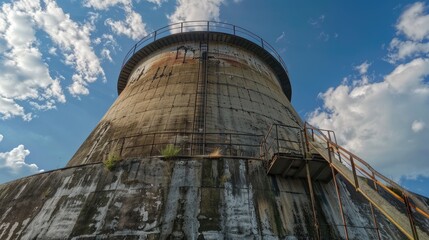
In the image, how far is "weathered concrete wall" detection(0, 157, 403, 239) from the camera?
21.8ft

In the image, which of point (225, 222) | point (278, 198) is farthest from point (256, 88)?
point (225, 222)

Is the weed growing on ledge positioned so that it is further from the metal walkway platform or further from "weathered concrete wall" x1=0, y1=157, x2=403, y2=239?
the metal walkway platform

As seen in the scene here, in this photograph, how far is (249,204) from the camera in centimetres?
713

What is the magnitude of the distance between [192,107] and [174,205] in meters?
5.48

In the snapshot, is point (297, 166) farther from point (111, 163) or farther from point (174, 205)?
point (111, 163)

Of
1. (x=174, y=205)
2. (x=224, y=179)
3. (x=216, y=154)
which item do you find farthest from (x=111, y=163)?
(x=224, y=179)

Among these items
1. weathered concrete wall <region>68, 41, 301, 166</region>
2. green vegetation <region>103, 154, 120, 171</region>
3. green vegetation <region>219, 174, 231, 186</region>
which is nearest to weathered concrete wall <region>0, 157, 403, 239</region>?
green vegetation <region>219, 174, 231, 186</region>

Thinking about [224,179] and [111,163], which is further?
[111,163]

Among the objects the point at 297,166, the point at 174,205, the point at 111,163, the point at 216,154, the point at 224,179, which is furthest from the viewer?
the point at 216,154

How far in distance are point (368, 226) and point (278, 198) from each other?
276 cm

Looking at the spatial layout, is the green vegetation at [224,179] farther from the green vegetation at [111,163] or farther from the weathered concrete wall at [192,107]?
the green vegetation at [111,163]

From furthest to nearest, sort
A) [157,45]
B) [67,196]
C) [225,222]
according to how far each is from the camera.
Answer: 1. [157,45]
2. [67,196]
3. [225,222]

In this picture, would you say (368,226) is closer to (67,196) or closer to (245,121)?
(245,121)

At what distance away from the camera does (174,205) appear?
23.0 feet
